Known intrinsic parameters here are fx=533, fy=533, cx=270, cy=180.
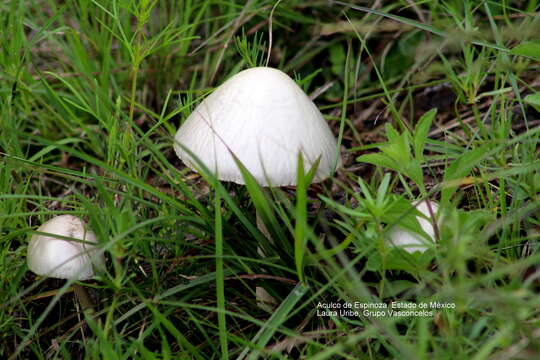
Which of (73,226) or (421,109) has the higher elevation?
(421,109)

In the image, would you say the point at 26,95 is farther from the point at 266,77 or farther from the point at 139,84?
the point at 266,77

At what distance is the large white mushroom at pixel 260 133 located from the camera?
54.2 inches

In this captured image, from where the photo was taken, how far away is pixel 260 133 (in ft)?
4.57

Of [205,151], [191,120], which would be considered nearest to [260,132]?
[205,151]

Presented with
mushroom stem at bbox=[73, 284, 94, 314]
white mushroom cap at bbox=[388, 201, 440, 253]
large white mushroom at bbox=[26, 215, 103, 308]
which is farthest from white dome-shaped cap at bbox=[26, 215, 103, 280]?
white mushroom cap at bbox=[388, 201, 440, 253]

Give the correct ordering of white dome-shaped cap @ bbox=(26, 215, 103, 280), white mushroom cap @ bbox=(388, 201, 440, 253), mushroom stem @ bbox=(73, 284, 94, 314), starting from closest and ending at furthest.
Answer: white mushroom cap @ bbox=(388, 201, 440, 253), white dome-shaped cap @ bbox=(26, 215, 103, 280), mushroom stem @ bbox=(73, 284, 94, 314)

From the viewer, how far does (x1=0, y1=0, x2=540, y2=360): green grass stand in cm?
123

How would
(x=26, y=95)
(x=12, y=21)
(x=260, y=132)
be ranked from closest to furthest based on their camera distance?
1. (x=260, y=132)
2. (x=12, y=21)
3. (x=26, y=95)

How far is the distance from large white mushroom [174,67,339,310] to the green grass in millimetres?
90

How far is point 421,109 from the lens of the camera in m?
2.53

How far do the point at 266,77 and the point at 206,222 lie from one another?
1.49 feet

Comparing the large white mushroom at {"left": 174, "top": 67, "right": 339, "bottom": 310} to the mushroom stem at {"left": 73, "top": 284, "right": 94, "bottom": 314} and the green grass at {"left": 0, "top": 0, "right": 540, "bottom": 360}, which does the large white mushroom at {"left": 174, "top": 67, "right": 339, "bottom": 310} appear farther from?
the mushroom stem at {"left": 73, "top": 284, "right": 94, "bottom": 314}

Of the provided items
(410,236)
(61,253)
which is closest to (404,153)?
(410,236)

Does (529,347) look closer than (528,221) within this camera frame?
Yes
